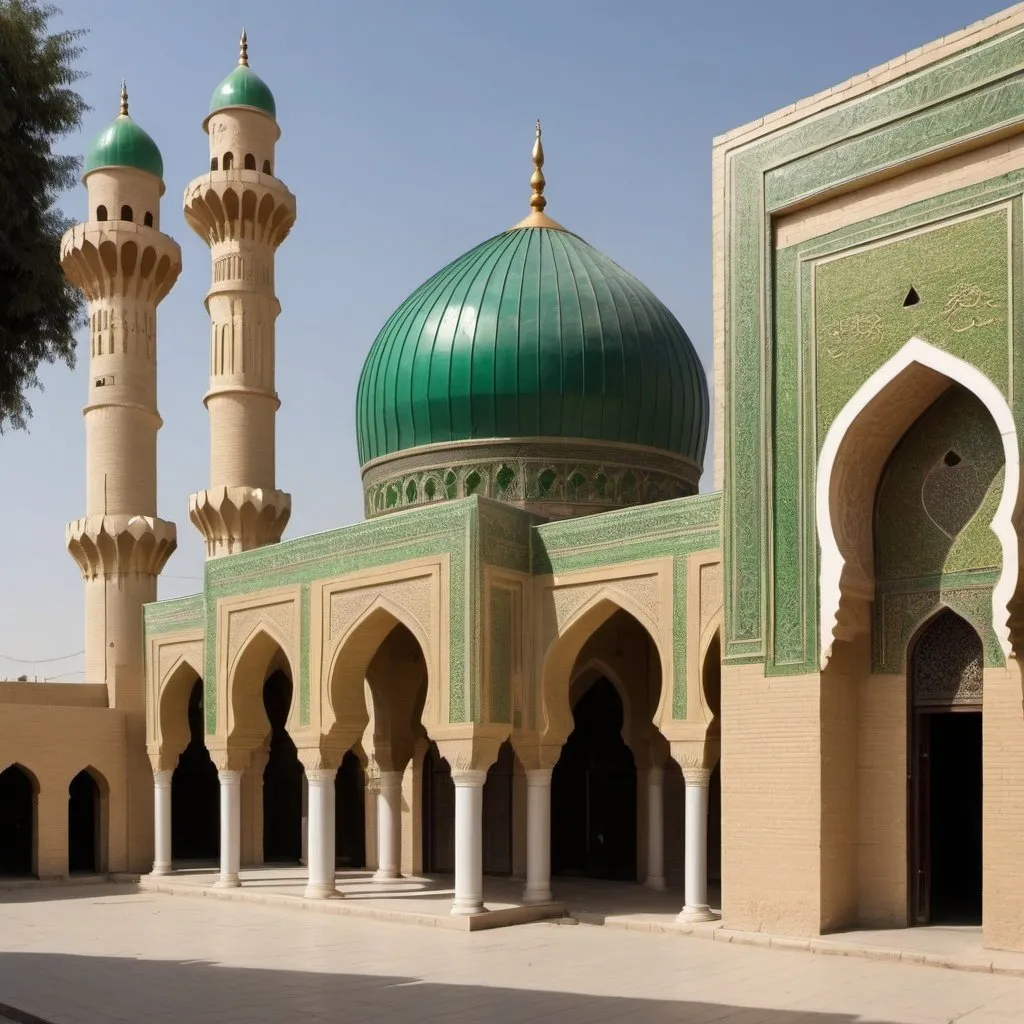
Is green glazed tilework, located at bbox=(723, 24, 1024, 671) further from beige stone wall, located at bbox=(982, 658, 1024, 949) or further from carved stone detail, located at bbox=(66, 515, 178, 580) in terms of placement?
carved stone detail, located at bbox=(66, 515, 178, 580)

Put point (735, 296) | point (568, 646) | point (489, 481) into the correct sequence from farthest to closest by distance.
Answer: point (489, 481), point (568, 646), point (735, 296)

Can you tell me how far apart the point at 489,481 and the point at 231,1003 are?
22.7ft

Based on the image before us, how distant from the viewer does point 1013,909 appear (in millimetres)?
8375

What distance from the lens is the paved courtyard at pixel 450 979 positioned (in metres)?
7.27

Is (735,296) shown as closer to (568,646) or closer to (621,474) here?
(568,646)

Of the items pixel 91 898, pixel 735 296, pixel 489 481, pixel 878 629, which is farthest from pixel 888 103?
pixel 91 898

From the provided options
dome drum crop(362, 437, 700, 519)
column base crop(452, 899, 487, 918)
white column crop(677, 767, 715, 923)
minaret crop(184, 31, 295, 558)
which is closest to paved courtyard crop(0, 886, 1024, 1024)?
column base crop(452, 899, 487, 918)

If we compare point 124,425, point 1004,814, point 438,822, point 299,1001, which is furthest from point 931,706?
point 124,425

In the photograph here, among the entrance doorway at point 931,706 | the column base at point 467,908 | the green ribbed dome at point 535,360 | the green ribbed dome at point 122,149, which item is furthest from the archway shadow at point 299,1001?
the green ribbed dome at point 122,149

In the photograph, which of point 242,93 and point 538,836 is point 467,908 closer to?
point 538,836

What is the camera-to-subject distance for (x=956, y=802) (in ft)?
37.2

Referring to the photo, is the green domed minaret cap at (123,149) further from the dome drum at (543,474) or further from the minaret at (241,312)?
the dome drum at (543,474)

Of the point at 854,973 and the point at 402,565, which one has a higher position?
the point at 402,565

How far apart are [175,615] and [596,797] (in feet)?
16.2
